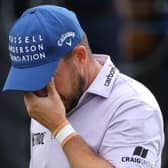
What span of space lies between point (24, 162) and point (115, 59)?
1470 mm

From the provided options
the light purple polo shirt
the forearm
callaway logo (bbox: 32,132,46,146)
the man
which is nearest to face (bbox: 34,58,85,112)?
the man

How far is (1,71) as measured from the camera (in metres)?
9.33

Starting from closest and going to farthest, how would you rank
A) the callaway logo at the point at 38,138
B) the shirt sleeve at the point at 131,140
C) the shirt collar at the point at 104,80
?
Result: the shirt sleeve at the point at 131,140
the shirt collar at the point at 104,80
the callaway logo at the point at 38,138

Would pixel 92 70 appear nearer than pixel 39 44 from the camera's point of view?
No

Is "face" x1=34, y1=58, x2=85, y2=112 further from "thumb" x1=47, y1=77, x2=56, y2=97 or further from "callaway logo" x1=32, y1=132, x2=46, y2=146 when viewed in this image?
"callaway logo" x1=32, y1=132, x2=46, y2=146

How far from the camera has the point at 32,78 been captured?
15.9ft

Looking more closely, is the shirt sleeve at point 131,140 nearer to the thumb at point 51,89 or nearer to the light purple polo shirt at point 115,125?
the light purple polo shirt at point 115,125

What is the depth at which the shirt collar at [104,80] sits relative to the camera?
499cm

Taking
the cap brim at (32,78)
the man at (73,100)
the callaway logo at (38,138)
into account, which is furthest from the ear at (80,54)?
the callaway logo at (38,138)

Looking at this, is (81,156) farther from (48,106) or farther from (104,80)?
(104,80)

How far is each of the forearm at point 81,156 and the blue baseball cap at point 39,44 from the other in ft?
1.00

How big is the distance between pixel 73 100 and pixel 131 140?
351 millimetres

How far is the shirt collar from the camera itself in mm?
4992

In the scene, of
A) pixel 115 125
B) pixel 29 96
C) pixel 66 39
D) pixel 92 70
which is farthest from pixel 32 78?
pixel 115 125
